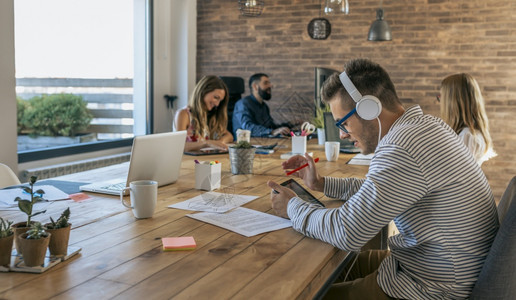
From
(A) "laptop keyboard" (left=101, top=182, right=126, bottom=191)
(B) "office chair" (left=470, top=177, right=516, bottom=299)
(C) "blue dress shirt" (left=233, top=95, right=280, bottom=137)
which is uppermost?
(C) "blue dress shirt" (left=233, top=95, right=280, bottom=137)

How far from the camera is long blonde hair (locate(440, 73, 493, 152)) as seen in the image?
3.34 metres

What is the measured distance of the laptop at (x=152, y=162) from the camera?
6.39 feet

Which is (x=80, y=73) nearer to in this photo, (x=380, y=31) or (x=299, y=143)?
(x=299, y=143)

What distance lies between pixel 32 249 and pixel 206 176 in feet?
3.42

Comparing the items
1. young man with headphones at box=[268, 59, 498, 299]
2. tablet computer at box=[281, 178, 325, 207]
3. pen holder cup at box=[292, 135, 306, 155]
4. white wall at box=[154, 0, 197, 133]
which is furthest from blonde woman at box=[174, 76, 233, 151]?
young man with headphones at box=[268, 59, 498, 299]

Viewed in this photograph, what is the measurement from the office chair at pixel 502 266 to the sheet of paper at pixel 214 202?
0.88 meters

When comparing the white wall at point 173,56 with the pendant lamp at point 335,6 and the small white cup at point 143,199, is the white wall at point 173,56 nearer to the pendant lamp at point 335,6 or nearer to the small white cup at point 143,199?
the pendant lamp at point 335,6

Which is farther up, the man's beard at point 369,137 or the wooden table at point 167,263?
the man's beard at point 369,137

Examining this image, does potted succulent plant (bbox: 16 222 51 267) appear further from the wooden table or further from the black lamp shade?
the black lamp shade

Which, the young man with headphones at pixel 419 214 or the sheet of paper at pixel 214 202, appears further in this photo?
the sheet of paper at pixel 214 202

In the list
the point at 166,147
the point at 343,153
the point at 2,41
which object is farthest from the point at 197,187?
the point at 2,41

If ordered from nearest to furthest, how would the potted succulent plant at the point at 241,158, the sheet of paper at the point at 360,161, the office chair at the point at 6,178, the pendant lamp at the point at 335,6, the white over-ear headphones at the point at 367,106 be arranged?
the white over-ear headphones at the point at 367,106, the office chair at the point at 6,178, the potted succulent plant at the point at 241,158, the sheet of paper at the point at 360,161, the pendant lamp at the point at 335,6

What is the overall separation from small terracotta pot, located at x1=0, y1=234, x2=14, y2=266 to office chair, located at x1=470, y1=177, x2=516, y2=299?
1226mm

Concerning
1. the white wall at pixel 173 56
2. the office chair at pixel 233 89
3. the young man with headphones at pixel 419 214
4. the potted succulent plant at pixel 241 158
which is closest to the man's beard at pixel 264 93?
the office chair at pixel 233 89
